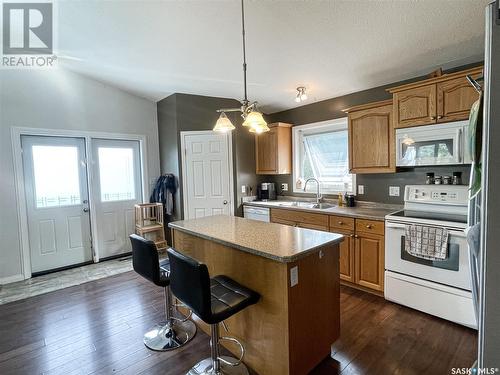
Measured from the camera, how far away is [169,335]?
2.21 meters

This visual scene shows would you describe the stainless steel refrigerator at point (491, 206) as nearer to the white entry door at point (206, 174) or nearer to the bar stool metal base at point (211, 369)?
the bar stool metal base at point (211, 369)

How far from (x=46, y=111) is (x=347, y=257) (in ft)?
14.8

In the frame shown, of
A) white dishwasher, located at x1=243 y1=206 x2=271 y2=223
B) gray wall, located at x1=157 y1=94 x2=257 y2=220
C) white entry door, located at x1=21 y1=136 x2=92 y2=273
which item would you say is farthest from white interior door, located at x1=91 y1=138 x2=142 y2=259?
white dishwasher, located at x1=243 y1=206 x2=271 y2=223

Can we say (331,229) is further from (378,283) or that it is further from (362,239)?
(378,283)

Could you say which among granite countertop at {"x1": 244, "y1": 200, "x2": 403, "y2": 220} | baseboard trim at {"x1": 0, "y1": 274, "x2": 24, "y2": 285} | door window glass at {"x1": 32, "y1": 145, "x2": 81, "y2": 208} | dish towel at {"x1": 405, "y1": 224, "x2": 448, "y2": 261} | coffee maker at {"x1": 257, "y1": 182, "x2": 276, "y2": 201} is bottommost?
baseboard trim at {"x1": 0, "y1": 274, "x2": 24, "y2": 285}

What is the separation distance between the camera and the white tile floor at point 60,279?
314 centimetres

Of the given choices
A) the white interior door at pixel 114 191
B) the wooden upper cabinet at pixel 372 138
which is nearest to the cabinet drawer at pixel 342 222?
the wooden upper cabinet at pixel 372 138

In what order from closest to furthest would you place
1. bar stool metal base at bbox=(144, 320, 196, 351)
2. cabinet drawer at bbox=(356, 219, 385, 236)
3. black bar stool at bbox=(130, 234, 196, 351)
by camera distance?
black bar stool at bbox=(130, 234, 196, 351) < bar stool metal base at bbox=(144, 320, 196, 351) < cabinet drawer at bbox=(356, 219, 385, 236)

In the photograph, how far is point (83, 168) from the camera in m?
4.03

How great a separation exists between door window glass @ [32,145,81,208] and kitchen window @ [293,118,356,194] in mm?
3494

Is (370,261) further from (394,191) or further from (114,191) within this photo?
(114,191)

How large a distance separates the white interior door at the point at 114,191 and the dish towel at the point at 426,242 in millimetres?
4111

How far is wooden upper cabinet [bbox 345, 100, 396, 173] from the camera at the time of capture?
116 inches

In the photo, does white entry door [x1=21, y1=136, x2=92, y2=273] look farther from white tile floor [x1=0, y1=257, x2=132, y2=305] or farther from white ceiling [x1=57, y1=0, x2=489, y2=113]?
white ceiling [x1=57, y1=0, x2=489, y2=113]
